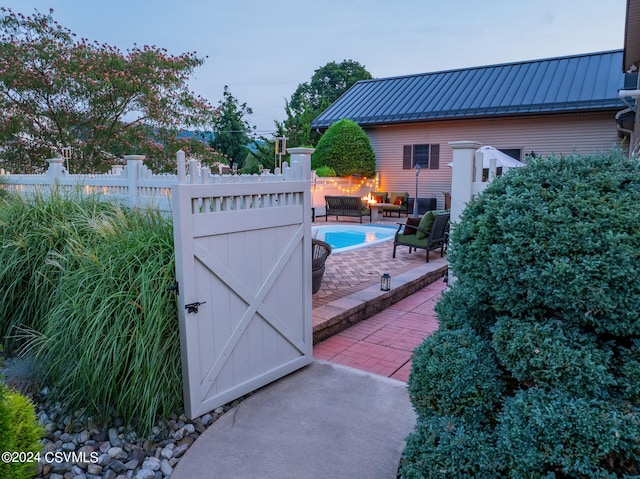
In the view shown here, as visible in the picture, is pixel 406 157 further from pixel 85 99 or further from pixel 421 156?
pixel 85 99

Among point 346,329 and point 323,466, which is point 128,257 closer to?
point 323,466

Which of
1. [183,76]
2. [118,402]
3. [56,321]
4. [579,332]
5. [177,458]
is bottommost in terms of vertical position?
[177,458]

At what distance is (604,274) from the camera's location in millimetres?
1519

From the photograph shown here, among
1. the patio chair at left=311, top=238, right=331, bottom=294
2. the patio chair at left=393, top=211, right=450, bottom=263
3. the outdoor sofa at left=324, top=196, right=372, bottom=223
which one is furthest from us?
the outdoor sofa at left=324, top=196, right=372, bottom=223

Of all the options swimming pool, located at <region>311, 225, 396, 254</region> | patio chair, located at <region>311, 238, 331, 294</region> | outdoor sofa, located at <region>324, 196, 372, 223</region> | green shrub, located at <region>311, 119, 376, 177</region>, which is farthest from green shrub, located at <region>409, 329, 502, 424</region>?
green shrub, located at <region>311, 119, 376, 177</region>

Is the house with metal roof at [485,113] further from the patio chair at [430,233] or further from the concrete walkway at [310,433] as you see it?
the concrete walkway at [310,433]

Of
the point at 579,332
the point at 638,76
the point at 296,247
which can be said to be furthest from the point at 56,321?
the point at 638,76

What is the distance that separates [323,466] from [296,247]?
1.68 meters

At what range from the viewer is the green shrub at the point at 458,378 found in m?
1.80

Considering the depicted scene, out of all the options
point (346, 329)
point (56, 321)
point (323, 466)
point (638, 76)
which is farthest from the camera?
point (638, 76)

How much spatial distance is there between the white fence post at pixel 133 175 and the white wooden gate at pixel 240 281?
2283mm

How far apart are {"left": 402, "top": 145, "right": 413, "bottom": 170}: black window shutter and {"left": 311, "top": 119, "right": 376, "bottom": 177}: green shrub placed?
4.91ft

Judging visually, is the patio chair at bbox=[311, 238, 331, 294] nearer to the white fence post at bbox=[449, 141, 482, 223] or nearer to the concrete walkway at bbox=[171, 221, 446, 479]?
the concrete walkway at bbox=[171, 221, 446, 479]

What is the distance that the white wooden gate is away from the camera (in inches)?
111
